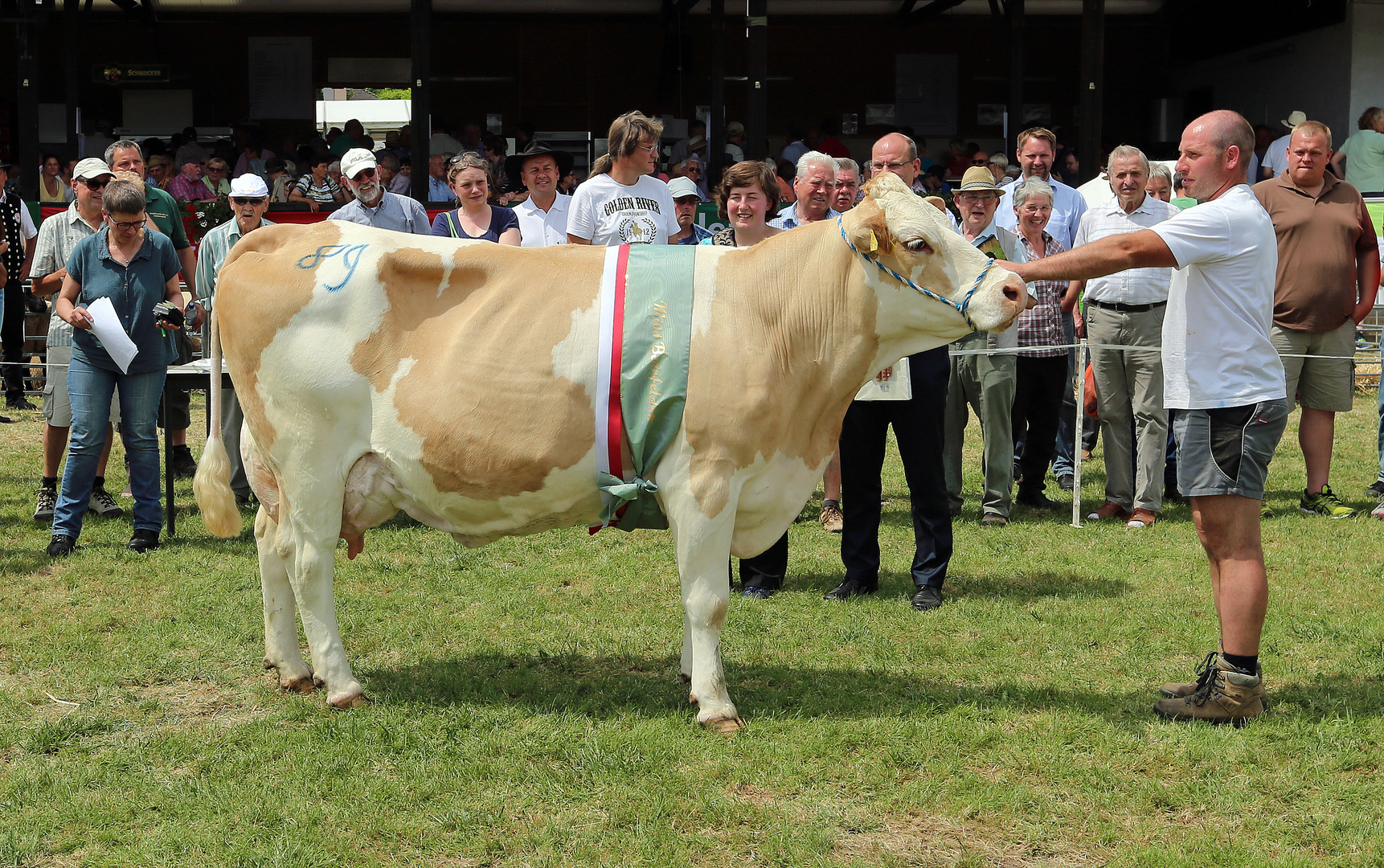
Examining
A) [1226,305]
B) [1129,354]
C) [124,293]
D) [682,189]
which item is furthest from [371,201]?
[1226,305]

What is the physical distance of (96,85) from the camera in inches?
869

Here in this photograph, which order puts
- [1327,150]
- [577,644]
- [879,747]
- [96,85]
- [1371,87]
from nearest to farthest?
[879,747] → [577,644] → [1327,150] → [1371,87] → [96,85]

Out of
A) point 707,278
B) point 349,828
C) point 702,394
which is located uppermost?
point 707,278

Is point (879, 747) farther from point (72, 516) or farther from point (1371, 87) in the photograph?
point (1371, 87)

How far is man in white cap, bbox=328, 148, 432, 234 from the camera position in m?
8.16

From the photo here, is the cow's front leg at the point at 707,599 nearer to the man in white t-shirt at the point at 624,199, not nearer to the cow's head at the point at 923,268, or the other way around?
the cow's head at the point at 923,268

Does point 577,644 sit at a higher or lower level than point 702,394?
lower

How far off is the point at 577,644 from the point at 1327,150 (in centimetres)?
600

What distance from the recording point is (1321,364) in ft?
27.4

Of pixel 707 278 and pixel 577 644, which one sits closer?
pixel 707 278

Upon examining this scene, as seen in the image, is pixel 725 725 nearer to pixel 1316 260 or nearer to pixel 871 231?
pixel 871 231

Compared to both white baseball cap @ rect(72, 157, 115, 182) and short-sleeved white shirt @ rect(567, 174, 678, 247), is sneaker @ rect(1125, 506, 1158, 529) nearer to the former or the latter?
short-sleeved white shirt @ rect(567, 174, 678, 247)

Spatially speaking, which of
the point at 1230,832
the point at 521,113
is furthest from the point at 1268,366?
the point at 521,113

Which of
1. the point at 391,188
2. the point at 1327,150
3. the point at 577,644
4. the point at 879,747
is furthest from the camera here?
the point at 391,188
